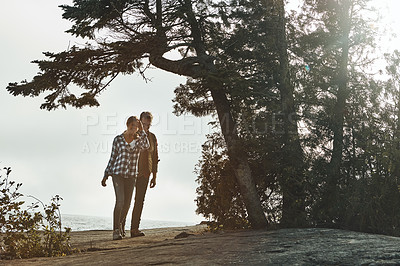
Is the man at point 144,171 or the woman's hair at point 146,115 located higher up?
the woman's hair at point 146,115

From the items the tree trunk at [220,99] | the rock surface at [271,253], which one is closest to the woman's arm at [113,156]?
the tree trunk at [220,99]

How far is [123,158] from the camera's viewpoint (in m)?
8.55

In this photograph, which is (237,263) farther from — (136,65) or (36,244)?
(136,65)

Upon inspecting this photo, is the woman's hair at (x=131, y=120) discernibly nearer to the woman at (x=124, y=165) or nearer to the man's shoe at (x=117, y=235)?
the woman at (x=124, y=165)

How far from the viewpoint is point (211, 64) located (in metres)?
10.3

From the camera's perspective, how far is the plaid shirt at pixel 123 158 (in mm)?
8526

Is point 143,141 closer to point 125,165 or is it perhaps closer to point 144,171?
point 125,165

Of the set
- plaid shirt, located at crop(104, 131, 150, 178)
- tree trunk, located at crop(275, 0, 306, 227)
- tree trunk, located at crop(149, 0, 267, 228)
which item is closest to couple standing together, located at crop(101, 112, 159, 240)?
plaid shirt, located at crop(104, 131, 150, 178)

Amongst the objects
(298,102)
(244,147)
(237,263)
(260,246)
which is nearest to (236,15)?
(298,102)

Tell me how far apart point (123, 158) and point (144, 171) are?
114 centimetres

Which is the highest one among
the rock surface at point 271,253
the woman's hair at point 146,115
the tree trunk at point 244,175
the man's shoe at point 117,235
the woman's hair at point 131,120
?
the woman's hair at point 146,115

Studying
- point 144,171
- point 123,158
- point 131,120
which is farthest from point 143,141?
point 144,171

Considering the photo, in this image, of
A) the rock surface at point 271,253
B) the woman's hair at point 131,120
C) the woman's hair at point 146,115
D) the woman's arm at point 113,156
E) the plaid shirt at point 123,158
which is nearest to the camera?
the rock surface at point 271,253

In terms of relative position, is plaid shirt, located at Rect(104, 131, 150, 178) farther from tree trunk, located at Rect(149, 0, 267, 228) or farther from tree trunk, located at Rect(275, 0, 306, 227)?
tree trunk, located at Rect(275, 0, 306, 227)
